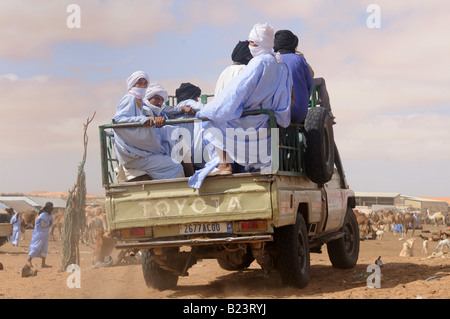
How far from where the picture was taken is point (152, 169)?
7.95 meters

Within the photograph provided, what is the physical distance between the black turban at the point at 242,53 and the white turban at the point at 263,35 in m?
0.37

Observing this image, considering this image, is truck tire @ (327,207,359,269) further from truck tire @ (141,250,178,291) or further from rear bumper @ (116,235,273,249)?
rear bumper @ (116,235,273,249)

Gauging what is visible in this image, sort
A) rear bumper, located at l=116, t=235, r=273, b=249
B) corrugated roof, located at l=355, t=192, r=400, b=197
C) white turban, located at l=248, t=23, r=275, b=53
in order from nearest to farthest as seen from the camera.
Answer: rear bumper, located at l=116, t=235, r=273, b=249 → white turban, located at l=248, t=23, r=275, b=53 → corrugated roof, located at l=355, t=192, r=400, b=197

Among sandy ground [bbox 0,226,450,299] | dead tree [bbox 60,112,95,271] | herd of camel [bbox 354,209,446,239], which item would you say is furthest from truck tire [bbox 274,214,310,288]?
herd of camel [bbox 354,209,446,239]

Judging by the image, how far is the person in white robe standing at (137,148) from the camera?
25.8ft

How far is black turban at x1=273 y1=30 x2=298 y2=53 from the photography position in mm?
8672

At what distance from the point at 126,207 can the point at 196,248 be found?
1.04 metres

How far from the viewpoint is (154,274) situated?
28.5 feet

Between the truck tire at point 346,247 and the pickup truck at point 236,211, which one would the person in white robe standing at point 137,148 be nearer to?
the pickup truck at point 236,211

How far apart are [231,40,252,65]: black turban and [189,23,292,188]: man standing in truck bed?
356 millimetres

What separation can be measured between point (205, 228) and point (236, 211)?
46cm

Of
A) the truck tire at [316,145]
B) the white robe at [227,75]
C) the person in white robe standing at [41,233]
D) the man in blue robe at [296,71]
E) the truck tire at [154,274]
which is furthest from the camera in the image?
the person in white robe standing at [41,233]

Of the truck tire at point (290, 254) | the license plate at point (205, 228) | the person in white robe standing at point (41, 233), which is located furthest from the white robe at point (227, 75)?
the person in white robe standing at point (41, 233)

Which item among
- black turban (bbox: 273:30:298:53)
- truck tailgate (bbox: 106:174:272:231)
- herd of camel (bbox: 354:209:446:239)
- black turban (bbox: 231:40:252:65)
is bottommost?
herd of camel (bbox: 354:209:446:239)
